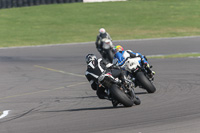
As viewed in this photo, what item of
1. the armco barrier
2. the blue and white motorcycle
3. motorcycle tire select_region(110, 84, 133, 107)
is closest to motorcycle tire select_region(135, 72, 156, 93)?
the blue and white motorcycle

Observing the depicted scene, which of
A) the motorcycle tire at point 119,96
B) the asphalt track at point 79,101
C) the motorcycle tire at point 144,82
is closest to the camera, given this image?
the asphalt track at point 79,101

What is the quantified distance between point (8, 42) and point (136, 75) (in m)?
21.7

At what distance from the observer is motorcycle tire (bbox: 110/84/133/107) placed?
1184cm

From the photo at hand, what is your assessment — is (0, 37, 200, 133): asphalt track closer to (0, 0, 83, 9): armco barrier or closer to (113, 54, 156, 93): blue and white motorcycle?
(113, 54, 156, 93): blue and white motorcycle

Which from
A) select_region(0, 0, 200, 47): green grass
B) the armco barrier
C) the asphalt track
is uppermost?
the asphalt track

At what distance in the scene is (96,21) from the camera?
41.7 metres

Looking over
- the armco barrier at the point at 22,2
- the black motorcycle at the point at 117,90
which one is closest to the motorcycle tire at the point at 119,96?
the black motorcycle at the point at 117,90

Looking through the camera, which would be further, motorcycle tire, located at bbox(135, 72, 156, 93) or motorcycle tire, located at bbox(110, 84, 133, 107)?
motorcycle tire, located at bbox(135, 72, 156, 93)

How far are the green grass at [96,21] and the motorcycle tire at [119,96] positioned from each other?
22.4 meters

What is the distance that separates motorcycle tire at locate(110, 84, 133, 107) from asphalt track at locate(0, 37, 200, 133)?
0.20 m

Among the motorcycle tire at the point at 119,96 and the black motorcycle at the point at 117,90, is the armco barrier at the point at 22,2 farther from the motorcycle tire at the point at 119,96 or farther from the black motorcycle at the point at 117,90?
the motorcycle tire at the point at 119,96

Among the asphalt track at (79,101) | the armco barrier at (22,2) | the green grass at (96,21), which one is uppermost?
the asphalt track at (79,101)

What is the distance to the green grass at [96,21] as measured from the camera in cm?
3609

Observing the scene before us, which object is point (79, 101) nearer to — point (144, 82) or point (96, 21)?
point (144, 82)
